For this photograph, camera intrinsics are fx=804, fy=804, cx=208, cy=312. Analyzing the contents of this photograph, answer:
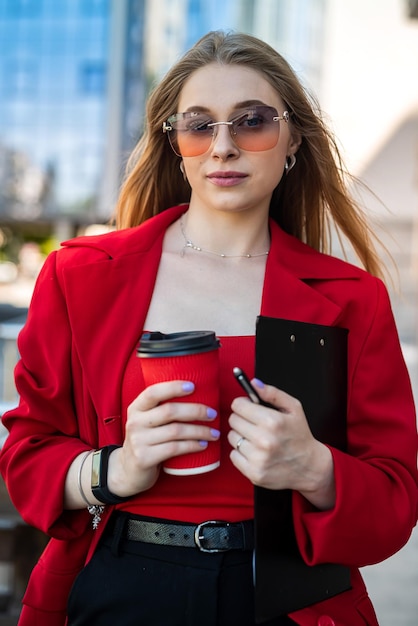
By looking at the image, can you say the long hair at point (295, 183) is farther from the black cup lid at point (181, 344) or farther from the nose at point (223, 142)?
the black cup lid at point (181, 344)

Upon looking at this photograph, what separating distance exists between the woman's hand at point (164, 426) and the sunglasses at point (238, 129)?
0.59m

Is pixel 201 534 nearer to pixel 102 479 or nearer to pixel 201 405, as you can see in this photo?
pixel 102 479

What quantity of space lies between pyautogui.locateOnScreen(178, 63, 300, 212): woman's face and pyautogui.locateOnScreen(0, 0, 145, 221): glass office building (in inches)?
1726

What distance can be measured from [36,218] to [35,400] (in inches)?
1739

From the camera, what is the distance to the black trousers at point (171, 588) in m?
1.46

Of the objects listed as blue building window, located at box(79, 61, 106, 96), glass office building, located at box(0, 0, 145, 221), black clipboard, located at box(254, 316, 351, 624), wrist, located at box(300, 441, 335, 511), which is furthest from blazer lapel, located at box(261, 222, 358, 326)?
blue building window, located at box(79, 61, 106, 96)

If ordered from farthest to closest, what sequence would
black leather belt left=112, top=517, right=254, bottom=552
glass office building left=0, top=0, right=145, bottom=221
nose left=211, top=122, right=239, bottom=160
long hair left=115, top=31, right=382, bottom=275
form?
glass office building left=0, top=0, right=145, bottom=221
long hair left=115, top=31, right=382, bottom=275
nose left=211, top=122, right=239, bottom=160
black leather belt left=112, top=517, right=254, bottom=552

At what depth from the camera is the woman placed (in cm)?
141

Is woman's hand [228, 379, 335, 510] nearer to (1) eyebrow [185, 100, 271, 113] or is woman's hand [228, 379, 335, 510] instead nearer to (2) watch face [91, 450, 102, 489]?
(2) watch face [91, 450, 102, 489]

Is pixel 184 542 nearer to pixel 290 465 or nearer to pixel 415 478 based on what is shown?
pixel 290 465

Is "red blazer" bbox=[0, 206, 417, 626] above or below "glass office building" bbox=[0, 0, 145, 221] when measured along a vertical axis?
above

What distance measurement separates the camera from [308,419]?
146cm

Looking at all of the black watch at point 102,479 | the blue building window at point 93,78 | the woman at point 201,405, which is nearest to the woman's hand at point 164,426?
the woman at point 201,405

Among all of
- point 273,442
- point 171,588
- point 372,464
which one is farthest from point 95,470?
point 372,464
